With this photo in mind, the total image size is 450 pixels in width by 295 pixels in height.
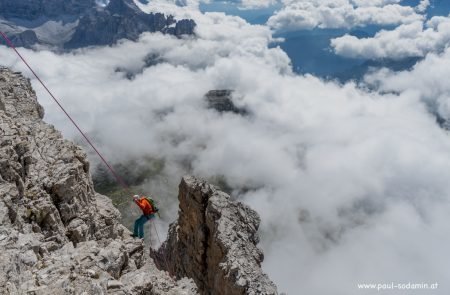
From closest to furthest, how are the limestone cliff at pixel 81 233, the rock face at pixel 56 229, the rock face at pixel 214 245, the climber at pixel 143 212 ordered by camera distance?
the rock face at pixel 56 229
the limestone cliff at pixel 81 233
the rock face at pixel 214 245
the climber at pixel 143 212

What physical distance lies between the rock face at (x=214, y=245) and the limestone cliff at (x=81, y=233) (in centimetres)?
11

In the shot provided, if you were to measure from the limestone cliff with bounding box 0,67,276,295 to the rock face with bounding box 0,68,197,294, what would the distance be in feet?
0.20

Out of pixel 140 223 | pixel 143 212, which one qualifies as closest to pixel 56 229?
pixel 143 212

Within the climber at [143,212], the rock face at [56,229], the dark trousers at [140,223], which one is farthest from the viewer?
the dark trousers at [140,223]

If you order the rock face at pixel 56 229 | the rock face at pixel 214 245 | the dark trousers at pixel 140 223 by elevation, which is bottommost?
the rock face at pixel 214 245

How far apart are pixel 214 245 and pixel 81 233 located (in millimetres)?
16619

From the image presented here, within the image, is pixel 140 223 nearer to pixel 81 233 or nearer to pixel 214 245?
pixel 214 245

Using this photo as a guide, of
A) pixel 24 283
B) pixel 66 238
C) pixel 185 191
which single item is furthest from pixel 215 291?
pixel 24 283

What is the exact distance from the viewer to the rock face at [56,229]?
55.7 ft

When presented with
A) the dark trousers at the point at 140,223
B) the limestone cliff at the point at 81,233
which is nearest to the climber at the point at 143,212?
the dark trousers at the point at 140,223

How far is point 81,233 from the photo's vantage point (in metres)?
28.0

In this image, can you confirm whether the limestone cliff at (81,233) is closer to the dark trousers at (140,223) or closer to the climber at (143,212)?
the dark trousers at (140,223)

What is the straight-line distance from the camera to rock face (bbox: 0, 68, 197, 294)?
55.7 ft

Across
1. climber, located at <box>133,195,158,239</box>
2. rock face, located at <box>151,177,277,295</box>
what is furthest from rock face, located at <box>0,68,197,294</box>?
rock face, located at <box>151,177,277,295</box>
